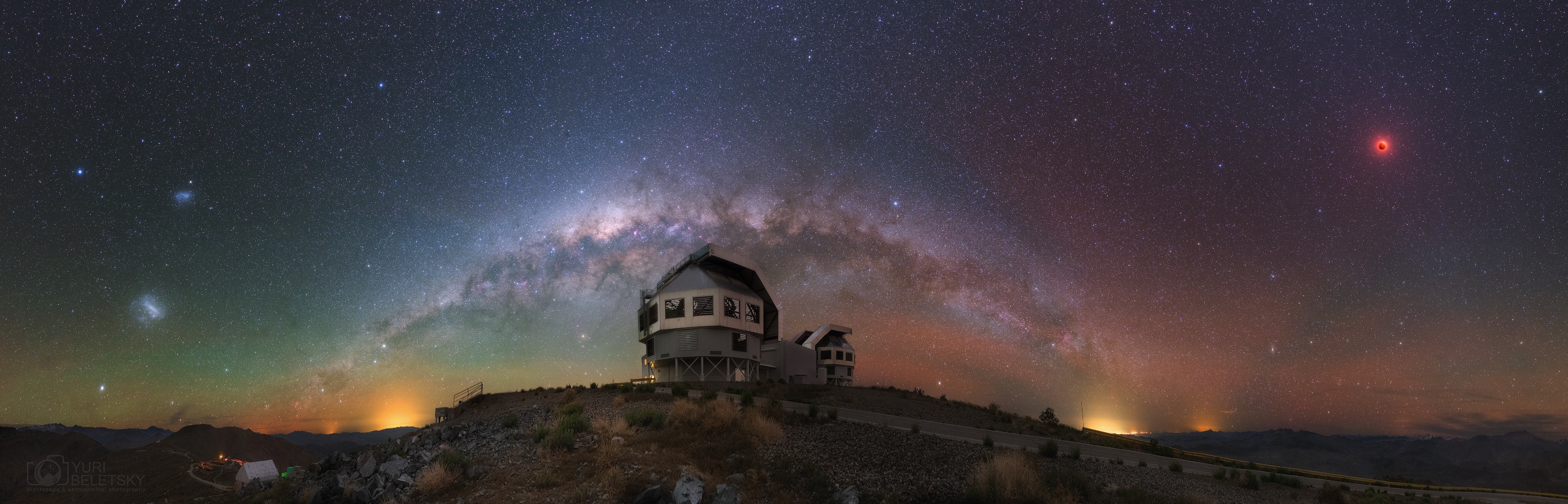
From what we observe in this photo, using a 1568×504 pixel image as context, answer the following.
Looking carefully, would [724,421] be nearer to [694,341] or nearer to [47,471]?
[694,341]

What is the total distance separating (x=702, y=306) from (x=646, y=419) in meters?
22.4

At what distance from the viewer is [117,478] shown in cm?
6744

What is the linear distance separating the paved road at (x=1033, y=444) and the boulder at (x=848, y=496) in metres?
7.40

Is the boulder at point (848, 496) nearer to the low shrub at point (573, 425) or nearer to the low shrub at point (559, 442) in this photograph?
the low shrub at point (559, 442)

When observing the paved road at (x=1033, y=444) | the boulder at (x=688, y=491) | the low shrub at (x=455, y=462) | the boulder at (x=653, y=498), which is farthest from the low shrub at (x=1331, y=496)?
the low shrub at (x=455, y=462)

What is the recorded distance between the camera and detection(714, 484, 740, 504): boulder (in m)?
11.8

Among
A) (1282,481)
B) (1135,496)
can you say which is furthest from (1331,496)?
(1135,496)

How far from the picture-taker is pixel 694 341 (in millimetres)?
40719

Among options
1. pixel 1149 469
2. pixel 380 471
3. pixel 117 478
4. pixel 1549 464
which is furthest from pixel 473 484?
pixel 1549 464

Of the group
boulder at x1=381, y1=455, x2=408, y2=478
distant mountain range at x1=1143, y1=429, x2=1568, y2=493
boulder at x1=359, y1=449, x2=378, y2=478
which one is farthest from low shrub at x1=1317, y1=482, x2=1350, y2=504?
distant mountain range at x1=1143, y1=429, x2=1568, y2=493

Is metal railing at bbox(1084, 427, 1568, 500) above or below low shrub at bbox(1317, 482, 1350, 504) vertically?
below

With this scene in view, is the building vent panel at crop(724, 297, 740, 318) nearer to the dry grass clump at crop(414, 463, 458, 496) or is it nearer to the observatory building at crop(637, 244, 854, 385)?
the observatory building at crop(637, 244, 854, 385)

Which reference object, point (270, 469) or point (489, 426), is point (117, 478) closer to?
point (270, 469)

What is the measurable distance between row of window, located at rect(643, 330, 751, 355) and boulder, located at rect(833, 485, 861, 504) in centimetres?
2917
